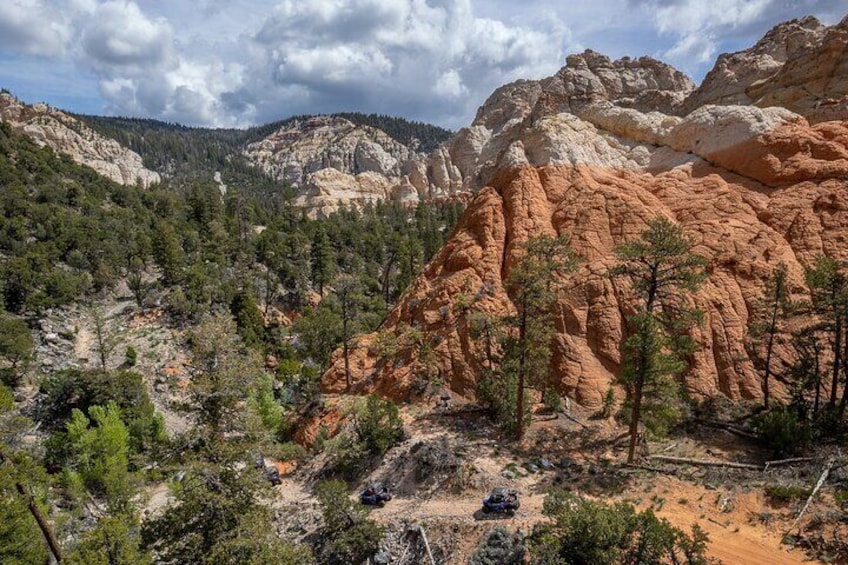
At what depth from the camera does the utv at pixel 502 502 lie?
1953 cm

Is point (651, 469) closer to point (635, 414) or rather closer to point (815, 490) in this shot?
point (635, 414)

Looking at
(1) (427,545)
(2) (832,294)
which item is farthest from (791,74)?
(1) (427,545)

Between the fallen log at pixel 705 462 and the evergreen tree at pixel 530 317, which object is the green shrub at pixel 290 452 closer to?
the evergreen tree at pixel 530 317

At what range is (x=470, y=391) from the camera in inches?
1189

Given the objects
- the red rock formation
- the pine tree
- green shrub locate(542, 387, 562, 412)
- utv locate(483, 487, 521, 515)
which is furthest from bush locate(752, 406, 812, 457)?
utv locate(483, 487, 521, 515)

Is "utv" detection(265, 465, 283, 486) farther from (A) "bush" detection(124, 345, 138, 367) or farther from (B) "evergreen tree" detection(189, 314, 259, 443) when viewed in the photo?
(A) "bush" detection(124, 345, 138, 367)

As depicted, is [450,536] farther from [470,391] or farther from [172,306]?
[172,306]

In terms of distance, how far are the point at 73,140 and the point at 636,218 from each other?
172 meters

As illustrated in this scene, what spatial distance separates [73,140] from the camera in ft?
480

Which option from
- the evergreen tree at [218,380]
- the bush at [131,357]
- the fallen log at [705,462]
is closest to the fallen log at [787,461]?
the fallen log at [705,462]

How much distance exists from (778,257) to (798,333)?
6496mm

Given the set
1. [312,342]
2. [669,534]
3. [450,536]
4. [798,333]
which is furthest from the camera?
[312,342]

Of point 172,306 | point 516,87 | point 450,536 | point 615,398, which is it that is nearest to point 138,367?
point 172,306

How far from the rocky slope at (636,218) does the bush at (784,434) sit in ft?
14.9
